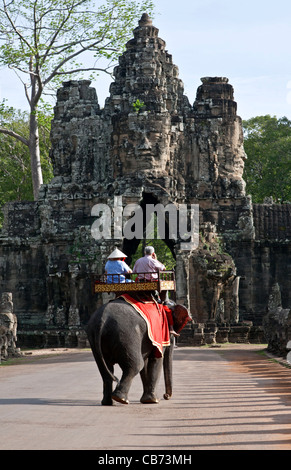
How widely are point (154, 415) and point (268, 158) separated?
169 ft

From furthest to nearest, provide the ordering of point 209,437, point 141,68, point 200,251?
point 141,68 < point 200,251 < point 209,437

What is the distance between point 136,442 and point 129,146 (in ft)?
115

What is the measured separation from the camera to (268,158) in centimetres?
6188

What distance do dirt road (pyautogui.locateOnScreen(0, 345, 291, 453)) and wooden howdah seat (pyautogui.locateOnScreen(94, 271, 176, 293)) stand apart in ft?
6.06

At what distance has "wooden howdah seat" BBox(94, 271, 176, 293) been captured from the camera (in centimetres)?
1408

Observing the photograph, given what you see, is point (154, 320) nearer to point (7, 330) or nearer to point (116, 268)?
point (116, 268)

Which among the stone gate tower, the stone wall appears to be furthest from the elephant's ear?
the stone gate tower

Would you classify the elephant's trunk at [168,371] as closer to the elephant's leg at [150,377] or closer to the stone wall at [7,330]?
the elephant's leg at [150,377]

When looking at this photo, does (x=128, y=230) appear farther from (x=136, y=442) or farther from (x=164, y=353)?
(x=136, y=442)

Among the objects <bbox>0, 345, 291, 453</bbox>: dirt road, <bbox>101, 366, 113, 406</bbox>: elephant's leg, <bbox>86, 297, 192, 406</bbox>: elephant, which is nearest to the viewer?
<bbox>0, 345, 291, 453</bbox>: dirt road

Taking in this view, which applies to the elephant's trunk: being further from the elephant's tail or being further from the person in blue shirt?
the elephant's tail

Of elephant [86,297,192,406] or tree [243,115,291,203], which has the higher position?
tree [243,115,291,203]

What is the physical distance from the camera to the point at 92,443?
8.91 m
